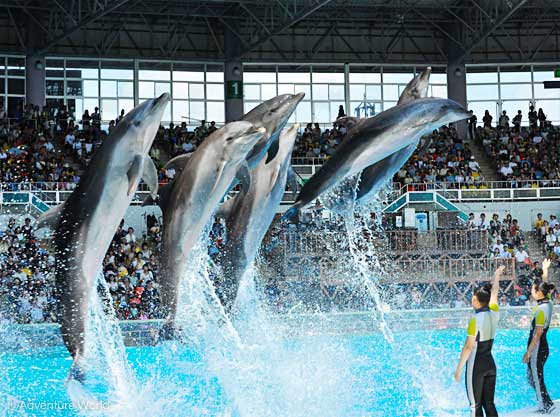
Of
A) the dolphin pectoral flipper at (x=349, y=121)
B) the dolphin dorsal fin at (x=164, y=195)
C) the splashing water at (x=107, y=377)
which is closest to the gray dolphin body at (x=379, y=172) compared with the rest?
the dolphin pectoral flipper at (x=349, y=121)

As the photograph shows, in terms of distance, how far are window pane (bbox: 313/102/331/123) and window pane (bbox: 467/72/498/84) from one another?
5069 mm

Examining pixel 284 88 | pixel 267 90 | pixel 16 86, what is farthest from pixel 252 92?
pixel 16 86

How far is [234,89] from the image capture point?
29953 mm

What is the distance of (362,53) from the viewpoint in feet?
103

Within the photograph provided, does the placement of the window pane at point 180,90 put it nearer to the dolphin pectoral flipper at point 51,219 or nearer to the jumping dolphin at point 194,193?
the jumping dolphin at point 194,193

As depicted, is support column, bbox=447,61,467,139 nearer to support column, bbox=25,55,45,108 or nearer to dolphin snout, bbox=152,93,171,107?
support column, bbox=25,55,45,108

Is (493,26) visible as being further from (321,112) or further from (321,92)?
(321,112)

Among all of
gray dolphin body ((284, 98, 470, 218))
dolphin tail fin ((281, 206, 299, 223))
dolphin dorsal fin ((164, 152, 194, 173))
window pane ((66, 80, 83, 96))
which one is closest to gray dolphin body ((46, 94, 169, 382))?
dolphin dorsal fin ((164, 152, 194, 173))

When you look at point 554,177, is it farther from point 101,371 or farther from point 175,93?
point 101,371

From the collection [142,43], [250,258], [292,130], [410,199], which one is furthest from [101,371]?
[142,43]

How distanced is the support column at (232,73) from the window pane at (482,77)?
8.07 m

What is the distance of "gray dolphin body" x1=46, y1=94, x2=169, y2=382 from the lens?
777cm

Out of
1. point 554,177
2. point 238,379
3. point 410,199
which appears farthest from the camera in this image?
point 554,177

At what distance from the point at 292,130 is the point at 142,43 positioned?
820 inches
